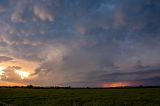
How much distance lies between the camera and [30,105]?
159 ft

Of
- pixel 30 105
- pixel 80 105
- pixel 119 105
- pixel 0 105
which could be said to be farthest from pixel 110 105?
pixel 0 105

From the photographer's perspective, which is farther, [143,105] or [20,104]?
[20,104]

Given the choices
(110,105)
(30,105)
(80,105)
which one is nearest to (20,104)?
(30,105)

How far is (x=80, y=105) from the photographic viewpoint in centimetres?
4772

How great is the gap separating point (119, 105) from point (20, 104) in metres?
17.6

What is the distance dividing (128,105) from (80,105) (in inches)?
329

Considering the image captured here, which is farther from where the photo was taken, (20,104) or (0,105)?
(20,104)

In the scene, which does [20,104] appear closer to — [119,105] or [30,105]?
[30,105]

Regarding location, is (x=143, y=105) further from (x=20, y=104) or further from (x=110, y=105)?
(x=20, y=104)

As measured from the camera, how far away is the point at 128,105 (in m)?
48.8

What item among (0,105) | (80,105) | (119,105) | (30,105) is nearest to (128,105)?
(119,105)

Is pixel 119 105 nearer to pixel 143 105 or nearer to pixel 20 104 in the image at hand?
pixel 143 105

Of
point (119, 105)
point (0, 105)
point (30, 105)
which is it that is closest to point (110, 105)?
point (119, 105)

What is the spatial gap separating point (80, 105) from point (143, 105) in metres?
10.5
